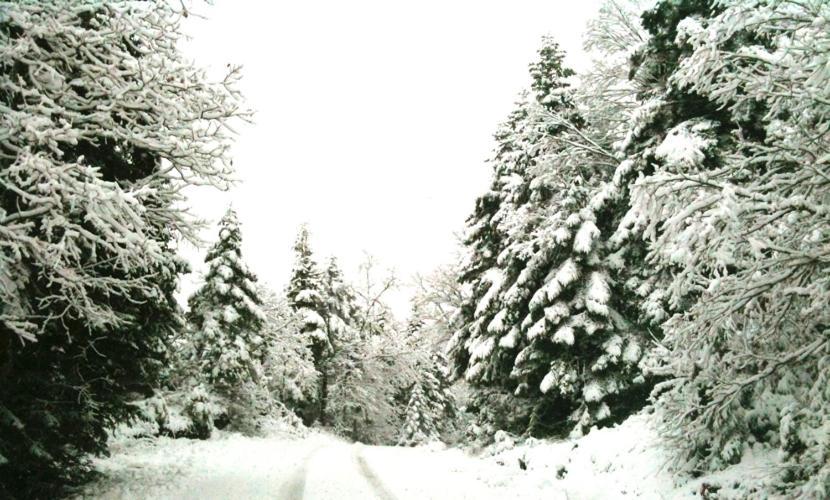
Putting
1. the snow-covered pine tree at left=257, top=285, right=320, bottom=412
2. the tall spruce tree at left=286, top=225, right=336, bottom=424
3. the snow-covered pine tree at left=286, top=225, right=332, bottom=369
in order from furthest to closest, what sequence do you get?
the tall spruce tree at left=286, top=225, right=336, bottom=424
the snow-covered pine tree at left=286, top=225, right=332, bottom=369
the snow-covered pine tree at left=257, top=285, right=320, bottom=412

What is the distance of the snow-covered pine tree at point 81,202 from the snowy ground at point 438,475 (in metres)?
1.57

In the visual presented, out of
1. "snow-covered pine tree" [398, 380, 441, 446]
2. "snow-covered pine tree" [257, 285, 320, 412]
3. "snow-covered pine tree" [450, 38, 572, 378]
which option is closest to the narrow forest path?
"snow-covered pine tree" [450, 38, 572, 378]

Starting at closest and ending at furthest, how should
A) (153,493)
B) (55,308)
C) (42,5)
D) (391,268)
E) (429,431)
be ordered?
(42,5) → (55,308) → (153,493) → (429,431) → (391,268)

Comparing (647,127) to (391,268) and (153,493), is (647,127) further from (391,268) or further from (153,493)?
(391,268)

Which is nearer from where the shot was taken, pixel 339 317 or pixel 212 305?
pixel 212 305

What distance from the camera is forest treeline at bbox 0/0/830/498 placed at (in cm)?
550

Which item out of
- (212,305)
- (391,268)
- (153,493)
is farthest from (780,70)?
(391,268)

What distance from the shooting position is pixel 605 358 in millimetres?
12992

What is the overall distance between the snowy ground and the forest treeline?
68cm

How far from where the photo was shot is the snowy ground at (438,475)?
27.1 ft

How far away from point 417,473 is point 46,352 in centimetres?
893

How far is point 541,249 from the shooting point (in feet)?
49.3

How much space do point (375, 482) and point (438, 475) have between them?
6.35ft

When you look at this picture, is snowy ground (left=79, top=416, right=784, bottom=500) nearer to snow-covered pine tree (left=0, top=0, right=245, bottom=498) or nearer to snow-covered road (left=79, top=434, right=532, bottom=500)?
snow-covered road (left=79, top=434, right=532, bottom=500)
